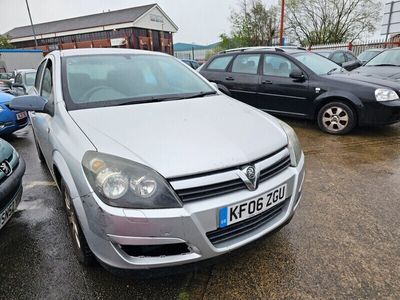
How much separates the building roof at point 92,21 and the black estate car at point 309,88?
35293 mm

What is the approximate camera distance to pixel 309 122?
5.92 metres

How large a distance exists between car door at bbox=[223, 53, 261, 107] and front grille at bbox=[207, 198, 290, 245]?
164 inches

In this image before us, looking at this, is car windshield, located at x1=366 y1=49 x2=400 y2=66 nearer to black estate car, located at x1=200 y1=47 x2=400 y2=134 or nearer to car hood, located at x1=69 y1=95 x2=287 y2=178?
black estate car, located at x1=200 y1=47 x2=400 y2=134

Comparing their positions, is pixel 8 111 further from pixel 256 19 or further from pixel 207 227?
pixel 256 19

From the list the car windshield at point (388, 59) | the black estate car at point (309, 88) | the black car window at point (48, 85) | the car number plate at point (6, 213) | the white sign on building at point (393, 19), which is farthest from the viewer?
the white sign on building at point (393, 19)

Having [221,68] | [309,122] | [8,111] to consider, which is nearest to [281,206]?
[309,122]

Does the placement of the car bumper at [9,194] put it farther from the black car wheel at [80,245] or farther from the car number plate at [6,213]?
the black car wheel at [80,245]

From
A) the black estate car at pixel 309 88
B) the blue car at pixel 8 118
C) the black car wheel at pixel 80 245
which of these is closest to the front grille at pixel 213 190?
the black car wheel at pixel 80 245

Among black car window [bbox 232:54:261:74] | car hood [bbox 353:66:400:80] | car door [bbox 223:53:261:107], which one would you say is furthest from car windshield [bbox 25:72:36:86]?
car hood [bbox 353:66:400:80]

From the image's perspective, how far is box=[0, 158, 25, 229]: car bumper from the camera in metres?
2.15

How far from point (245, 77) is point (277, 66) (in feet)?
2.19

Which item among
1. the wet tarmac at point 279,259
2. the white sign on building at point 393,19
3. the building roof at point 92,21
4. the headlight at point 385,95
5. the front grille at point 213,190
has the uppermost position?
the building roof at point 92,21

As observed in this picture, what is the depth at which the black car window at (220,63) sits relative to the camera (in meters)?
6.24

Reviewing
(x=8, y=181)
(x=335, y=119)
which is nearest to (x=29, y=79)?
(x=8, y=181)
